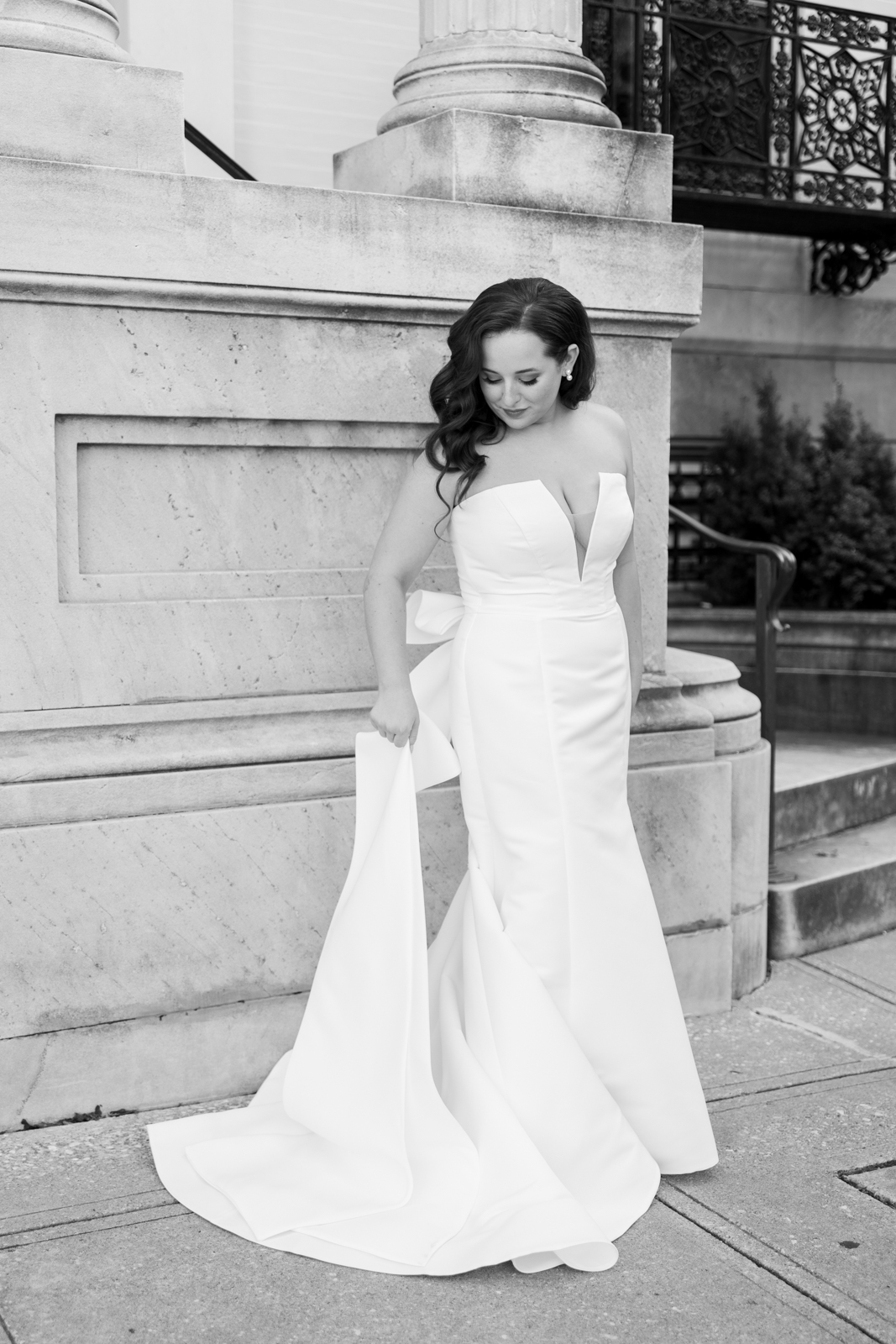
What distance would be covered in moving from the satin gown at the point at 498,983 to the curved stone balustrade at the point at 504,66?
1.61 meters

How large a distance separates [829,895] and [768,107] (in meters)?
6.02

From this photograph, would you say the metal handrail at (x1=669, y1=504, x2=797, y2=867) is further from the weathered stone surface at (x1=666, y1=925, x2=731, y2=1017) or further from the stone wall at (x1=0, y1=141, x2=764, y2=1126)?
the stone wall at (x1=0, y1=141, x2=764, y2=1126)

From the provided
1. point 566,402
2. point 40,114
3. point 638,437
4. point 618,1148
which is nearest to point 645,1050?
point 618,1148

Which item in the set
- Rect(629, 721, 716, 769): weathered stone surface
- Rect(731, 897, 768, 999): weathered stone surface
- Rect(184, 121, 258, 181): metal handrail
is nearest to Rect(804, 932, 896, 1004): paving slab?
Rect(731, 897, 768, 999): weathered stone surface

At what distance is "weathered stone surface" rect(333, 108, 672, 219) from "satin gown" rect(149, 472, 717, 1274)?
1.30 m

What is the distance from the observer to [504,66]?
14.8ft

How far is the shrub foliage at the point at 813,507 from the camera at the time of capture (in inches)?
332

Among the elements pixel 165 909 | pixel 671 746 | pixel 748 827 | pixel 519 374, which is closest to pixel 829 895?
pixel 748 827

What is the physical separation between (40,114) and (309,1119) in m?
2.54

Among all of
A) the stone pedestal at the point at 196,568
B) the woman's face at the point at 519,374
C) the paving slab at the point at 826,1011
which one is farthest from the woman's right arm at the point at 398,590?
the paving slab at the point at 826,1011

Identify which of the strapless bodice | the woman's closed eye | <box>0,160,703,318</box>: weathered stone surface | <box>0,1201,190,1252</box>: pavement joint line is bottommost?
<box>0,1201,190,1252</box>: pavement joint line

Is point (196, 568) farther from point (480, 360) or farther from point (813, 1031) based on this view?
point (813, 1031)

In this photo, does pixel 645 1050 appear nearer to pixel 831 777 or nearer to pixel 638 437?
pixel 638 437

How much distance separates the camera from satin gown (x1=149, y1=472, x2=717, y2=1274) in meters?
3.29
